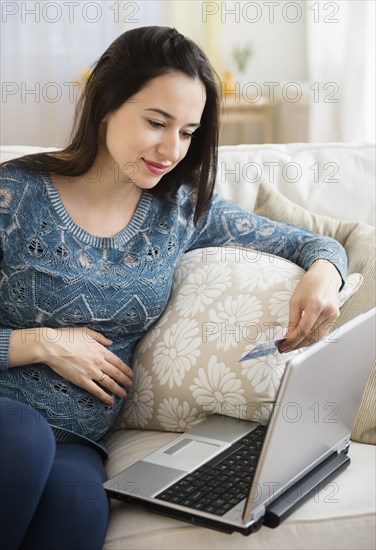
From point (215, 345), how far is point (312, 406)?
0.32 metres

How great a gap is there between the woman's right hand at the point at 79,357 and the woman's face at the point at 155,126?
0.29 meters

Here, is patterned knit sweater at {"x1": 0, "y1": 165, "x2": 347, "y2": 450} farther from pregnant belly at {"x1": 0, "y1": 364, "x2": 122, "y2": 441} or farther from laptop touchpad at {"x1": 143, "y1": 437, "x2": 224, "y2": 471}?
laptop touchpad at {"x1": 143, "y1": 437, "x2": 224, "y2": 471}

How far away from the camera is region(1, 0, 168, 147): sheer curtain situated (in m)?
4.17

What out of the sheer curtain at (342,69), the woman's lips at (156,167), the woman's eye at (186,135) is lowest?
the woman's lips at (156,167)

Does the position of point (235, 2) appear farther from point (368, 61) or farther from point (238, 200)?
point (238, 200)

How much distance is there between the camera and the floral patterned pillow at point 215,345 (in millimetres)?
1390

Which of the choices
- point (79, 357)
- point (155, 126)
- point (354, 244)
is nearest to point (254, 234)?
point (354, 244)

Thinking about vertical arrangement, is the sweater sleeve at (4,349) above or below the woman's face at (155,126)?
below

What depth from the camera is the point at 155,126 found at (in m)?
1.41

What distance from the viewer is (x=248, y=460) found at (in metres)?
1.27

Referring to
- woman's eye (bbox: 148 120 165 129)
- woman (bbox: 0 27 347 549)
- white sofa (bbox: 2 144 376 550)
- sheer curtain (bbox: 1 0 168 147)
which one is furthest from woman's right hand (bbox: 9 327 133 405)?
sheer curtain (bbox: 1 0 168 147)

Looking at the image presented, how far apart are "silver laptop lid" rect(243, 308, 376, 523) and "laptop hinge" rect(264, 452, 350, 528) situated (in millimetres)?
13

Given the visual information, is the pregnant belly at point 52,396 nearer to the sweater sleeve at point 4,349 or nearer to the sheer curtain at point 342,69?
the sweater sleeve at point 4,349

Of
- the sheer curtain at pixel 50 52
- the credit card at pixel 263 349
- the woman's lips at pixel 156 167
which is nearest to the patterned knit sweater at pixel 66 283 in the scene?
the woman's lips at pixel 156 167
